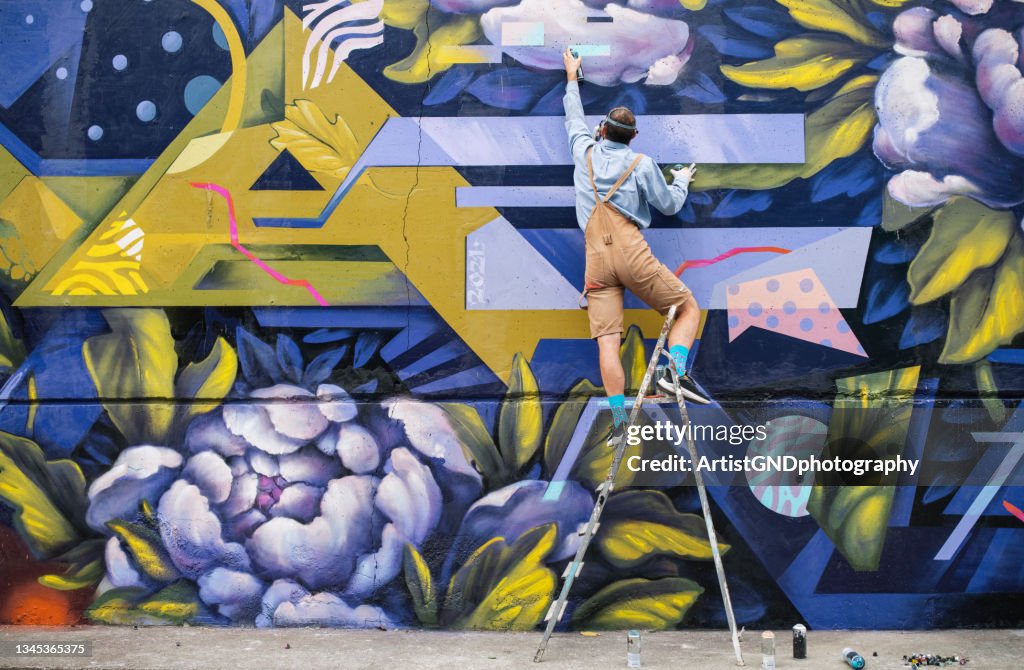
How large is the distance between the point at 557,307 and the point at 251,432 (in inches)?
76.5

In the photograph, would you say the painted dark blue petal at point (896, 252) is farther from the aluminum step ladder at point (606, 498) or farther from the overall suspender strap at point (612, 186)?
the overall suspender strap at point (612, 186)

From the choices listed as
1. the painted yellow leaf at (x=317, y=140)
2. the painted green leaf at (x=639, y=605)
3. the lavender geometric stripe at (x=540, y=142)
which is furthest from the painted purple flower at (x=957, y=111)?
the painted yellow leaf at (x=317, y=140)

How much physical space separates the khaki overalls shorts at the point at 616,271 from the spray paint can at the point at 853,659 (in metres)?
2.04

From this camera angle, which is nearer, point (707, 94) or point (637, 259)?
point (637, 259)

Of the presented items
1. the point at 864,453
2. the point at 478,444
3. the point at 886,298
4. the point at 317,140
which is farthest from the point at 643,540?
the point at 317,140

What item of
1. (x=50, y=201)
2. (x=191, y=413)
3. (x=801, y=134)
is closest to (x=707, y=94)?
(x=801, y=134)

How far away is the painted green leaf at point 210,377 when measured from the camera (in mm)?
6395

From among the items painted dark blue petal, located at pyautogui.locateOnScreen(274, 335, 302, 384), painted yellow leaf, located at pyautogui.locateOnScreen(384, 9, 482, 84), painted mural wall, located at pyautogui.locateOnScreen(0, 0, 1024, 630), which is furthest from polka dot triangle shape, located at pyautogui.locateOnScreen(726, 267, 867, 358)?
painted dark blue petal, located at pyautogui.locateOnScreen(274, 335, 302, 384)

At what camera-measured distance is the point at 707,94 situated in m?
6.30

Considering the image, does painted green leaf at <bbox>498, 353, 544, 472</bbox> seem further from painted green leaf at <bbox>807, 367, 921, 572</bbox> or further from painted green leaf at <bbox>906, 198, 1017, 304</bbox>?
painted green leaf at <bbox>906, 198, 1017, 304</bbox>

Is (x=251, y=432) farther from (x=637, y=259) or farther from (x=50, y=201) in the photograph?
(x=637, y=259)

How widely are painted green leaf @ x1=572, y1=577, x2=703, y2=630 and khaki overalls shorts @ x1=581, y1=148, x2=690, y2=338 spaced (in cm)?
148

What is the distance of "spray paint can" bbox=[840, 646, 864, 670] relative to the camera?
18.0 feet

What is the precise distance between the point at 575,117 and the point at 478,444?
196 centimetres
